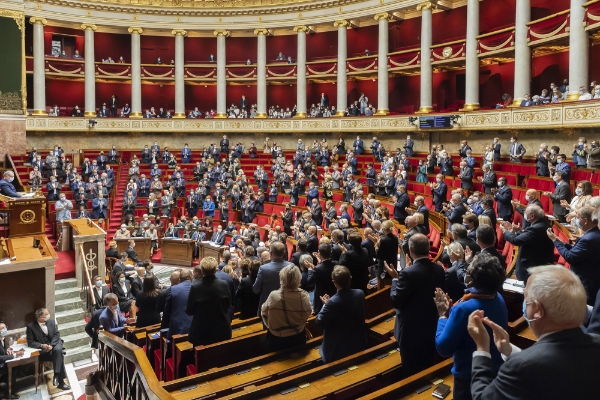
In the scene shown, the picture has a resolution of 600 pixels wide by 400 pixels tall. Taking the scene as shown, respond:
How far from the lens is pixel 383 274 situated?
21.5 ft

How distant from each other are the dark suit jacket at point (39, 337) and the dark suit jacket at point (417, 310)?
6.88 meters

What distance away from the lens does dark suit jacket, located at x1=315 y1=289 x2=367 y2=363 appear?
4.05 meters

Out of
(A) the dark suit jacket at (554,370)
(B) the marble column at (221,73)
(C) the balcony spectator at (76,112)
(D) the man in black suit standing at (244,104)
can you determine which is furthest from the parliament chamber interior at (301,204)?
(C) the balcony spectator at (76,112)

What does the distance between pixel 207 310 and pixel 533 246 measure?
10.8 feet

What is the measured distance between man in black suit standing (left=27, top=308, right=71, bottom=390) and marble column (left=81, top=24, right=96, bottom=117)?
1936cm

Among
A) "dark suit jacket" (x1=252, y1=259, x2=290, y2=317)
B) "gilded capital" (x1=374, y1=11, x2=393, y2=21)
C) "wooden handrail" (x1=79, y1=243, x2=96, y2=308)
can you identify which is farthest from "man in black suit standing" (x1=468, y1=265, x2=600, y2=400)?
"gilded capital" (x1=374, y1=11, x2=393, y2=21)

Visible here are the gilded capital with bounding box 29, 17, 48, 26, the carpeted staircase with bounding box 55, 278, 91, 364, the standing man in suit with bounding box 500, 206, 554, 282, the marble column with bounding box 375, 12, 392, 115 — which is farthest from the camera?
the gilded capital with bounding box 29, 17, 48, 26

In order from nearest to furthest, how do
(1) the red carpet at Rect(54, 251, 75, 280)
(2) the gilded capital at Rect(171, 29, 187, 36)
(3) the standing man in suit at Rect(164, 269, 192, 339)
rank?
(3) the standing man in suit at Rect(164, 269, 192, 339) < (1) the red carpet at Rect(54, 251, 75, 280) < (2) the gilded capital at Rect(171, 29, 187, 36)

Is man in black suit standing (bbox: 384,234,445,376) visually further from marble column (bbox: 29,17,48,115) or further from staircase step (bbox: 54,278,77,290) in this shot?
marble column (bbox: 29,17,48,115)

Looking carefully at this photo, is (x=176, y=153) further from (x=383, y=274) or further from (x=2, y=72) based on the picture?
(x=383, y=274)

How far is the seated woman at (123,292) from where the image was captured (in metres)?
9.98

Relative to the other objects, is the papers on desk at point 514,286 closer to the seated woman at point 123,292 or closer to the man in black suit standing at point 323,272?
the man in black suit standing at point 323,272

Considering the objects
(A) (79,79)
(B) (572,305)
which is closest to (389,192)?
(B) (572,305)

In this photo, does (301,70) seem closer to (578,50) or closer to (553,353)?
(578,50)
